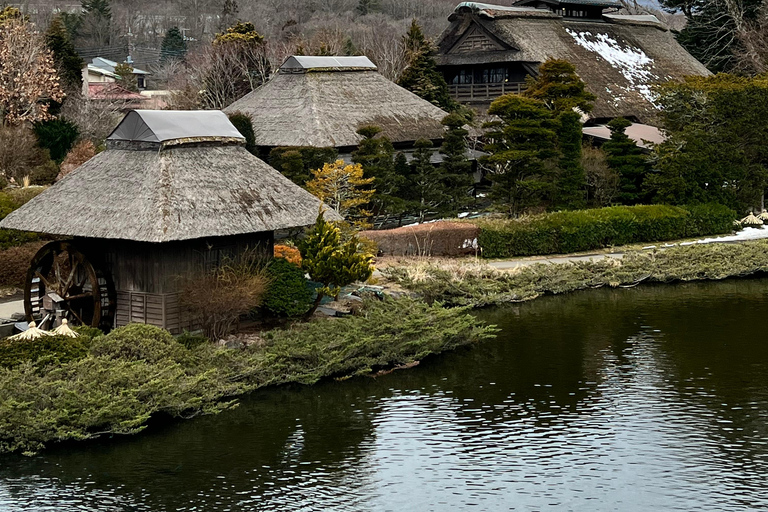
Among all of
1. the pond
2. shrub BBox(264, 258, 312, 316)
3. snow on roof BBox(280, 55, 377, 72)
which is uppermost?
snow on roof BBox(280, 55, 377, 72)

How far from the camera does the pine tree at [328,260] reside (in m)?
28.1

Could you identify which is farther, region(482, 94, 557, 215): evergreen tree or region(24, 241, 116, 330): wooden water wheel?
region(482, 94, 557, 215): evergreen tree

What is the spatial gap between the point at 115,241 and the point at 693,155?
24637 millimetres

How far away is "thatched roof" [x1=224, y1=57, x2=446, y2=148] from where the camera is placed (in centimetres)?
4484

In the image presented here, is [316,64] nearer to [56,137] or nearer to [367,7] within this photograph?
[56,137]

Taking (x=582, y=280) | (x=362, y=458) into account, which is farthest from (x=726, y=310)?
(x=362, y=458)

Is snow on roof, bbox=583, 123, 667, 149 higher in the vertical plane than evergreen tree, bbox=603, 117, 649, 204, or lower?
higher

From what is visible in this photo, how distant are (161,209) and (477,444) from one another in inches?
372

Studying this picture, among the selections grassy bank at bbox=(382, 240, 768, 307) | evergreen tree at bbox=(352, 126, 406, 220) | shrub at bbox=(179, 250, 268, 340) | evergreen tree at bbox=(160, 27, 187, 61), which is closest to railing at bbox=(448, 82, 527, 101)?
evergreen tree at bbox=(352, 126, 406, 220)

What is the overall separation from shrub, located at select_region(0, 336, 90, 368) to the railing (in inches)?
1527

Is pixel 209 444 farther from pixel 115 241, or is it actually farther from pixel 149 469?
pixel 115 241

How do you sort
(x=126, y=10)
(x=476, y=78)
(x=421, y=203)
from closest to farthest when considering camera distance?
(x=421, y=203), (x=476, y=78), (x=126, y=10)

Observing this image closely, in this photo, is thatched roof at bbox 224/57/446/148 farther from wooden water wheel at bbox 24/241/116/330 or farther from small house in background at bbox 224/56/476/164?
wooden water wheel at bbox 24/241/116/330

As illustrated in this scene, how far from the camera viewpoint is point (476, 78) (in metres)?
61.2
